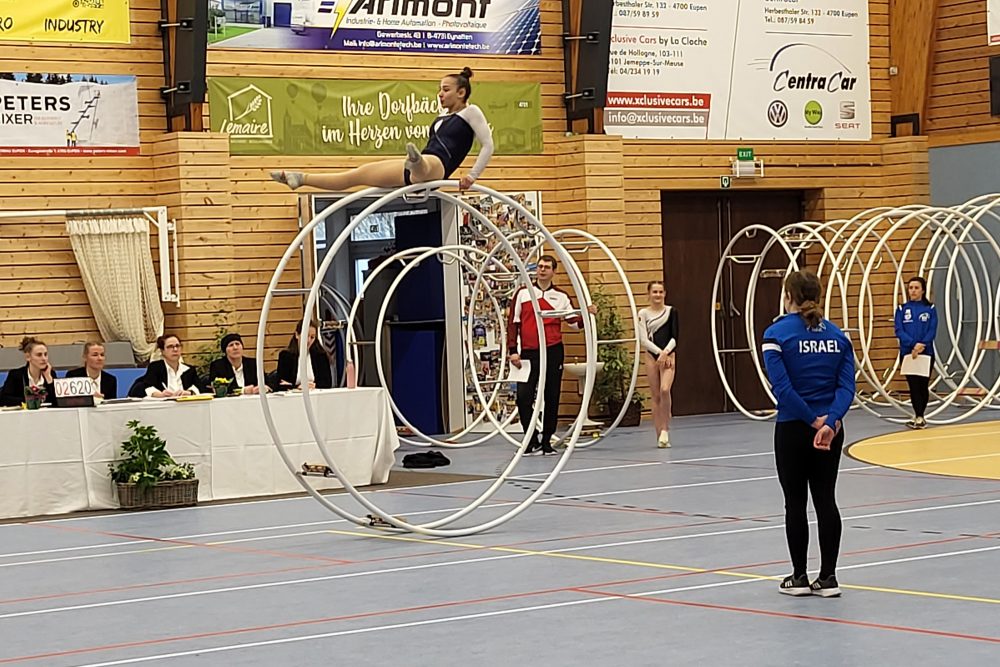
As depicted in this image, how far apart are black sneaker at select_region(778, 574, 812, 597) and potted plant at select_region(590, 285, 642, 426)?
10418mm

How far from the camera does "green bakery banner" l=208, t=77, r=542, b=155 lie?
53.4ft

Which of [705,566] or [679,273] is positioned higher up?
[679,273]

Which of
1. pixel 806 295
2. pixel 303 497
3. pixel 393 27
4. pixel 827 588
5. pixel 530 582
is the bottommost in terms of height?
pixel 303 497

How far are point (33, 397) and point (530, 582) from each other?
513 cm

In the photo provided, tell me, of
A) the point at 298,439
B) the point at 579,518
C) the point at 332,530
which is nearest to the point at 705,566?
the point at 579,518

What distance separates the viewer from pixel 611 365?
→ 17812 millimetres

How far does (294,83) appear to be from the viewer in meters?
16.6

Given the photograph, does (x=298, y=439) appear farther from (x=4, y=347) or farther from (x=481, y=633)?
(x=481, y=633)

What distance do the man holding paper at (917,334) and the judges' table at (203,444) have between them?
589cm

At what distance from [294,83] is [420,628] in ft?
34.8

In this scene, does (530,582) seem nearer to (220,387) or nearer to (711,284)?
(220,387)

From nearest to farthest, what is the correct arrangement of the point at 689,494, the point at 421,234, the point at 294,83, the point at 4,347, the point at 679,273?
the point at 689,494
the point at 4,347
the point at 294,83
the point at 421,234
the point at 679,273

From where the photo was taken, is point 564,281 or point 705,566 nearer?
point 705,566

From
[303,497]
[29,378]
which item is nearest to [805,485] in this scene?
[303,497]
